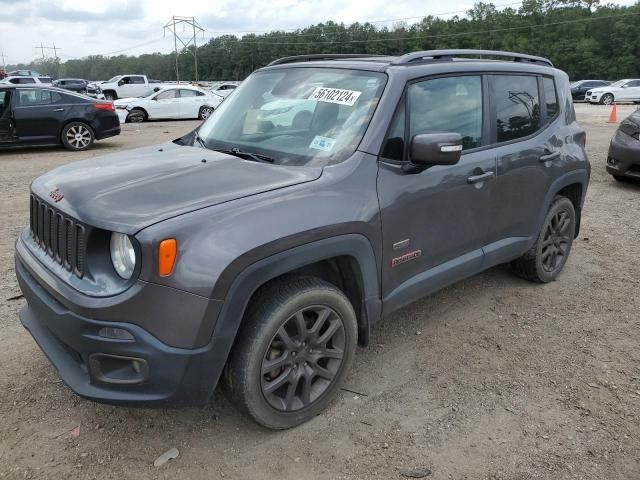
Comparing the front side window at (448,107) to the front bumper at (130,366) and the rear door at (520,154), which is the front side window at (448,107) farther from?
the front bumper at (130,366)

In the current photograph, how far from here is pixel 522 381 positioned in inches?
131

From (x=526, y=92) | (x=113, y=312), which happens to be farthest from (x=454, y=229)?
(x=113, y=312)

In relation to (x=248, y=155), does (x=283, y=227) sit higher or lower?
lower

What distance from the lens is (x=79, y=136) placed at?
39.9 feet

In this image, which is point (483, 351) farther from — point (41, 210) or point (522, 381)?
point (41, 210)

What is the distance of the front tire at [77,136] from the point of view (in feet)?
39.4

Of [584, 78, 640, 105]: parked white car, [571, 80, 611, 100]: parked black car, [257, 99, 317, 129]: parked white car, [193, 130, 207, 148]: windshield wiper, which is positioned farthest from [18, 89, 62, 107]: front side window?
[571, 80, 611, 100]: parked black car

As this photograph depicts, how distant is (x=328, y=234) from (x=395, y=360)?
1274mm

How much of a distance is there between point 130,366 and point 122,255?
Answer: 49 centimetres

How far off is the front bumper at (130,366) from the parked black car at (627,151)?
7.76 metres

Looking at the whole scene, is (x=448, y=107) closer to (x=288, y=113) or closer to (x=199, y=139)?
(x=288, y=113)

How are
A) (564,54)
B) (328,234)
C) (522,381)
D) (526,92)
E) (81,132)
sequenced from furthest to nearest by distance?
(564,54) → (81,132) → (526,92) → (522,381) → (328,234)

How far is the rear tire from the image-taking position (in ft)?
14.9

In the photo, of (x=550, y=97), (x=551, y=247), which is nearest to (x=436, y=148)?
(x=550, y=97)
